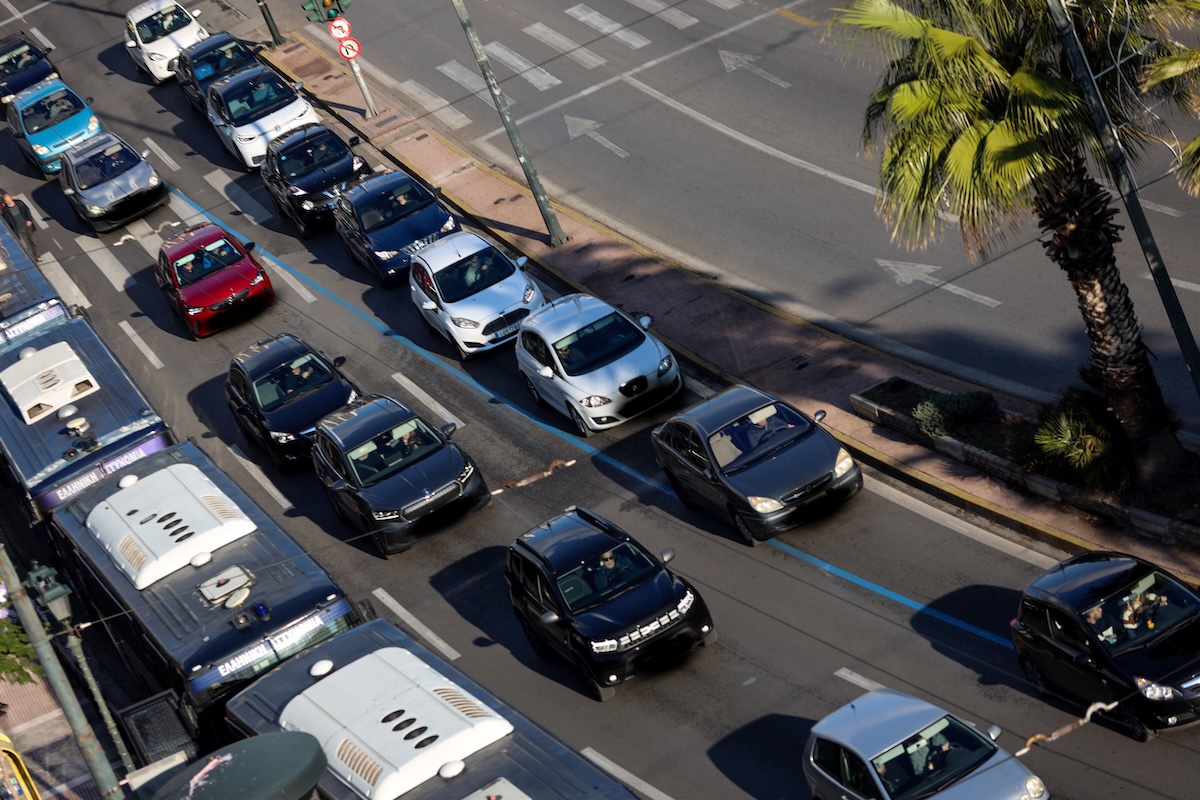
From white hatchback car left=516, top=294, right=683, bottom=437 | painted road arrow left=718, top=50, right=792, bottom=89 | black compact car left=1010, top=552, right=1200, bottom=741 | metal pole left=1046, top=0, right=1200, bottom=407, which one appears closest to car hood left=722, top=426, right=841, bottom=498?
white hatchback car left=516, top=294, right=683, bottom=437

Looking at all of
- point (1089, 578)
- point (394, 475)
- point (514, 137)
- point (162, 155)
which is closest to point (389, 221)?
point (514, 137)

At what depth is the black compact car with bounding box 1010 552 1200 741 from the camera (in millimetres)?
15742

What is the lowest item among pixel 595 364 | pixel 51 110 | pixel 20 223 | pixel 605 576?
pixel 605 576

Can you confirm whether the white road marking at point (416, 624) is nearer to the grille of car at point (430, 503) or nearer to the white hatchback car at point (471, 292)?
the grille of car at point (430, 503)

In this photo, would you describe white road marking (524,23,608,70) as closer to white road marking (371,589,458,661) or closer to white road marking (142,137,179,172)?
white road marking (142,137,179,172)

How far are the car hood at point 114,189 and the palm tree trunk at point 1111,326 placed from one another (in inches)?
1017

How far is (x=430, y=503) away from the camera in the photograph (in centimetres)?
2375

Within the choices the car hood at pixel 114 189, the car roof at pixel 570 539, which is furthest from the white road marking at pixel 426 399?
the car hood at pixel 114 189

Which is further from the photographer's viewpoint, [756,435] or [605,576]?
[756,435]

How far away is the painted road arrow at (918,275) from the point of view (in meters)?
26.3

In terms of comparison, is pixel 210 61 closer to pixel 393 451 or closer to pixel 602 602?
pixel 393 451

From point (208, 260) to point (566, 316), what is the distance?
10.8 meters

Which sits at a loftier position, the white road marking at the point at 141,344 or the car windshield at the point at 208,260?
the car windshield at the point at 208,260

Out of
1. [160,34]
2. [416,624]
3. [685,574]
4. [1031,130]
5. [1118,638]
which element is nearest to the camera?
[1118,638]
